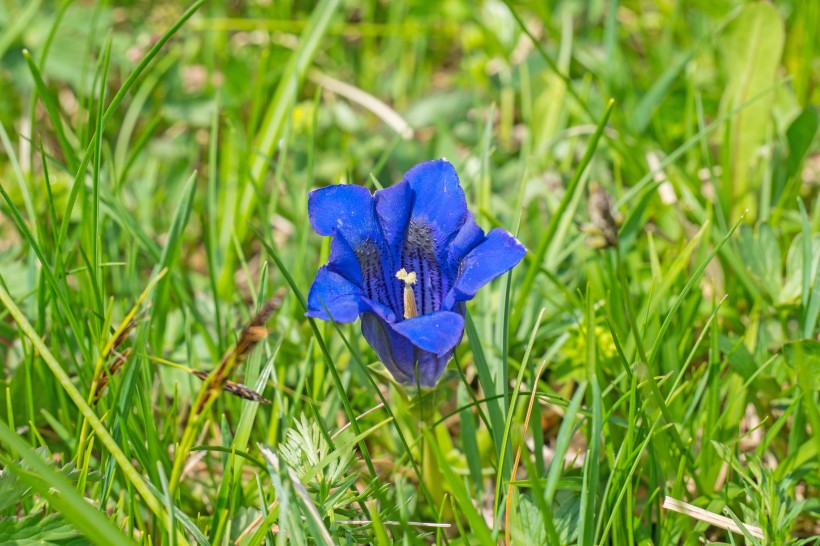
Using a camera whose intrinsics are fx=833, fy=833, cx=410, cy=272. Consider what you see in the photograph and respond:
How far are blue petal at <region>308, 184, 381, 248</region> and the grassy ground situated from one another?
0.13 m

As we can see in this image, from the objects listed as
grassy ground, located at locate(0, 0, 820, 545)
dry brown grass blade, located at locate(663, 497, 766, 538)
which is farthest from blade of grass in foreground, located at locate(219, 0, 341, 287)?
dry brown grass blade, located at locate(663, 497, 766, 538)

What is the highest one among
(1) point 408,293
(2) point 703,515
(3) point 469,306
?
(1) point 408,293

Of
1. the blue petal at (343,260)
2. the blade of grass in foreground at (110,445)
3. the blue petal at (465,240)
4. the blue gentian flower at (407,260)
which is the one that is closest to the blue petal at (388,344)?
the blue gentian flower at (407,260)

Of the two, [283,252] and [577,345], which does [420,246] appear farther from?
[283,252]

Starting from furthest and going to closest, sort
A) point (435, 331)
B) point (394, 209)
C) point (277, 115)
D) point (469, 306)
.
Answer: point (277, 115), point (469, 306), point (394, 209), point (435, 331)

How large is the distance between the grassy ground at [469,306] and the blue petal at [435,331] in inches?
6.7

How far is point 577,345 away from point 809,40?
166 centimetres

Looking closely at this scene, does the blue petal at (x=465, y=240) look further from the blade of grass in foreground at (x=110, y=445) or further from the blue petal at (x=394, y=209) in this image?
the blade of grass in foreground at (x=110, y=445)

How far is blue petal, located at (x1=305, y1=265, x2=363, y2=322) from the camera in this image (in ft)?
4.83

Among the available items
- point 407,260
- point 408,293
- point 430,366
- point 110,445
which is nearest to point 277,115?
point 407,260

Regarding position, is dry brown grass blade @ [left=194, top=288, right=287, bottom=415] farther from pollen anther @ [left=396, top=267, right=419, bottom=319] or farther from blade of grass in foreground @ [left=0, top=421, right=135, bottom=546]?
pollen anther @ [left=396, top=267, right=419, bottom=319]

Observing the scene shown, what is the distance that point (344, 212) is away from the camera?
5.48 ft

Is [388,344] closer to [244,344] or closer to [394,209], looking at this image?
[394,209]

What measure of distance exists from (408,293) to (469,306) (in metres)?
0.58
